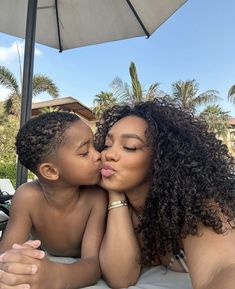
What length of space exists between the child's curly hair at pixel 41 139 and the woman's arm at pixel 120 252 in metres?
0.38

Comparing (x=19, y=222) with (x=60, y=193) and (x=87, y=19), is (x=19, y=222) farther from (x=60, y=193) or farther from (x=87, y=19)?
(x=87, y=19)

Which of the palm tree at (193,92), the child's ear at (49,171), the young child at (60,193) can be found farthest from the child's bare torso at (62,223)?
the palm tree at (193,92)

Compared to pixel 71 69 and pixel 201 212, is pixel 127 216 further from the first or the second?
pixel 71 69

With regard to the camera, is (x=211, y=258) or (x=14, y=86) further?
(x=14, y=86)

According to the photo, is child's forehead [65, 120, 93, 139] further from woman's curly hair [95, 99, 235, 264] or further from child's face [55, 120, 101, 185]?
woman's curly hair [95, 99, 235, 264]

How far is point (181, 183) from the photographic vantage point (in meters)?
1.07

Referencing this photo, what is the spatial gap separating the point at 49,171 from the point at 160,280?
601mm

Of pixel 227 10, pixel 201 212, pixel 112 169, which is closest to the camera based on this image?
pixel 201 212

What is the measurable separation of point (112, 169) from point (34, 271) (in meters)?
0.42

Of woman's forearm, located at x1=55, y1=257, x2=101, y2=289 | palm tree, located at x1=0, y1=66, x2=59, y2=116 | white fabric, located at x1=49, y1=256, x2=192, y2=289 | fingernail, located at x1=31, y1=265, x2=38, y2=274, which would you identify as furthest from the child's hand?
palm tree, located at x1=0, y1=66, x2=59, y2=116

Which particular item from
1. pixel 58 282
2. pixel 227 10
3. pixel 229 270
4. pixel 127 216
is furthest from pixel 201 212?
pixel 227 10

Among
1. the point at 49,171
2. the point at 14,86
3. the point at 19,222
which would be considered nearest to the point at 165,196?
the point at 49,171

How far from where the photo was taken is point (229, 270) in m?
0.86

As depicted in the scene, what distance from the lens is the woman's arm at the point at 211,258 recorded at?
850 millimetres
